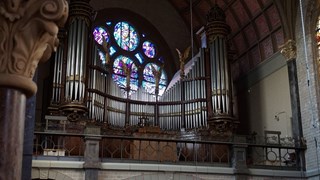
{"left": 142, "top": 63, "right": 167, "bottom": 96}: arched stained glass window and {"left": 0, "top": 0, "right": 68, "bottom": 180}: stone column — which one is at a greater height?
{"left": 142, "top": 63, "right": 167, "bottom": 96}: arched stained glass window

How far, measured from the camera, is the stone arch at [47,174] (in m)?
11.6

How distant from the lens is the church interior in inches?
504

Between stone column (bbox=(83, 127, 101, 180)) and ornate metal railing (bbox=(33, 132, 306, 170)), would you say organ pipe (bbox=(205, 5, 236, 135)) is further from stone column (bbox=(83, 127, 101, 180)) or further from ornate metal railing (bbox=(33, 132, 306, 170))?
stone column (bbox=(83, 127, 101, 180))

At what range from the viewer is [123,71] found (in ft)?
63.8

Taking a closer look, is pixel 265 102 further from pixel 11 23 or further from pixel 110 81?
pixel 11 23

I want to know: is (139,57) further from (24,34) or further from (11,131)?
(11,131)

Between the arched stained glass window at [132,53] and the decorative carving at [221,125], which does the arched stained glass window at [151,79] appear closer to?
the arched stained glass window at [132,53]

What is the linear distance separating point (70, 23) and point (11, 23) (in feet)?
41.6

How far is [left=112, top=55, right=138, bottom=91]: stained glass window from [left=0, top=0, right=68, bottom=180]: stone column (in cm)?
1591

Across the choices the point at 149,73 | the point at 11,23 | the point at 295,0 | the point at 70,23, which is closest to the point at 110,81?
the point at 70,23

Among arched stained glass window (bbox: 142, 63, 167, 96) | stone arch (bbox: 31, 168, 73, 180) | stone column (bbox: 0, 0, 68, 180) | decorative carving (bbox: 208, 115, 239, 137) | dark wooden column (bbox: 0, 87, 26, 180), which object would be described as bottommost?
stone arch (bbox: 31, 168, 73, 180)

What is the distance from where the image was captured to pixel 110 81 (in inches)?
613

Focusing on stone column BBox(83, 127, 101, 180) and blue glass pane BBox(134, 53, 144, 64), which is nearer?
stone column BBox(83, 127, 101, 180)

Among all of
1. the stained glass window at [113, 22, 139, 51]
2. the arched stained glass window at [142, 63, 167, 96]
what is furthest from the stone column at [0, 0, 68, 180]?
the stained glass window at [113, 22, 139, 51]
